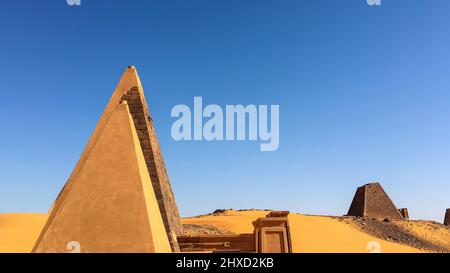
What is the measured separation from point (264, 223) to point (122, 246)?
415 centimetres

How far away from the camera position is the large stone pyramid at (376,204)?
93.6ft

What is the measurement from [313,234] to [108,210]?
1920 cm

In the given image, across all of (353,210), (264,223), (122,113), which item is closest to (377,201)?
(353,210)

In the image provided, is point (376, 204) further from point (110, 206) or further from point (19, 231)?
→ point (19, 231)

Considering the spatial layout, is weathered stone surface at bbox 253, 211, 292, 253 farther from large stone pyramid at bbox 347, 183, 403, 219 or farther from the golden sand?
large stone pyramid at bbox 347, 183, 403, 219

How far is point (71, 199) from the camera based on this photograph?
7574 mm

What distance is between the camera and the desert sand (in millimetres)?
21016

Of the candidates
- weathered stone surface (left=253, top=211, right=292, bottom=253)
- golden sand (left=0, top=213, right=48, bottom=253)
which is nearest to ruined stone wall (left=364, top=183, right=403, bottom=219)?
weathered stone surface (left=253, top=211, right=292, bottom=253)

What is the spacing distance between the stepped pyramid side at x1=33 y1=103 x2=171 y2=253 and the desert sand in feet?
44.9

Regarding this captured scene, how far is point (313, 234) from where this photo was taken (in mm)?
24172

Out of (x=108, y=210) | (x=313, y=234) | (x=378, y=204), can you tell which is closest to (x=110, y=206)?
(x=108, y=210)

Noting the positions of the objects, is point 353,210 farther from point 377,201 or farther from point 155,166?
point 155,166

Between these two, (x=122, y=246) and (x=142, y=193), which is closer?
(x=122, y=246)
